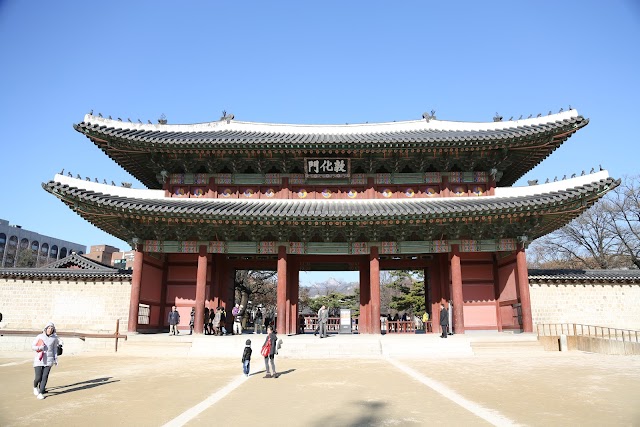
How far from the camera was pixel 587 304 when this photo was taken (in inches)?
789

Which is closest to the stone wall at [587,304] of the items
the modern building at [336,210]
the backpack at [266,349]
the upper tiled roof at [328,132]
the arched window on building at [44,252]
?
the modern building at [336,210]

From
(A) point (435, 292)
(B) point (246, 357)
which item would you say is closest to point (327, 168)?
(A) point (435, 292)

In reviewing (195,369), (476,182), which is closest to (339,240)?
(476,182)

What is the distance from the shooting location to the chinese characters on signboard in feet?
68.3

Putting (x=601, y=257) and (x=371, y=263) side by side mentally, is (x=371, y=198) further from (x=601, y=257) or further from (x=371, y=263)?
(x=601, y=257)

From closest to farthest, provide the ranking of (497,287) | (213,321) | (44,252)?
(213,321)
(497,287)
(44,252)

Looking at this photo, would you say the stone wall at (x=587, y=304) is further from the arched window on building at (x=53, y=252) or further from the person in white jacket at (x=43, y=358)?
the arched window on building at (x=53, y=252)

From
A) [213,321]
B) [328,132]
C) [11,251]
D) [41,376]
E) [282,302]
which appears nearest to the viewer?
[41,376]

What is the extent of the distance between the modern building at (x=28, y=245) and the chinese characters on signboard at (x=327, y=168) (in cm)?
7423

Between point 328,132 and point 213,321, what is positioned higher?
point 328,132

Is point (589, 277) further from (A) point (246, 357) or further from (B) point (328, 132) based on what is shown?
(A) point (246, 357)

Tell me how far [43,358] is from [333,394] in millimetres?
6249

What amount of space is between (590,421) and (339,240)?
13800 mm

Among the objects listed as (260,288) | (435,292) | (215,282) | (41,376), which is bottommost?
(41,376)
